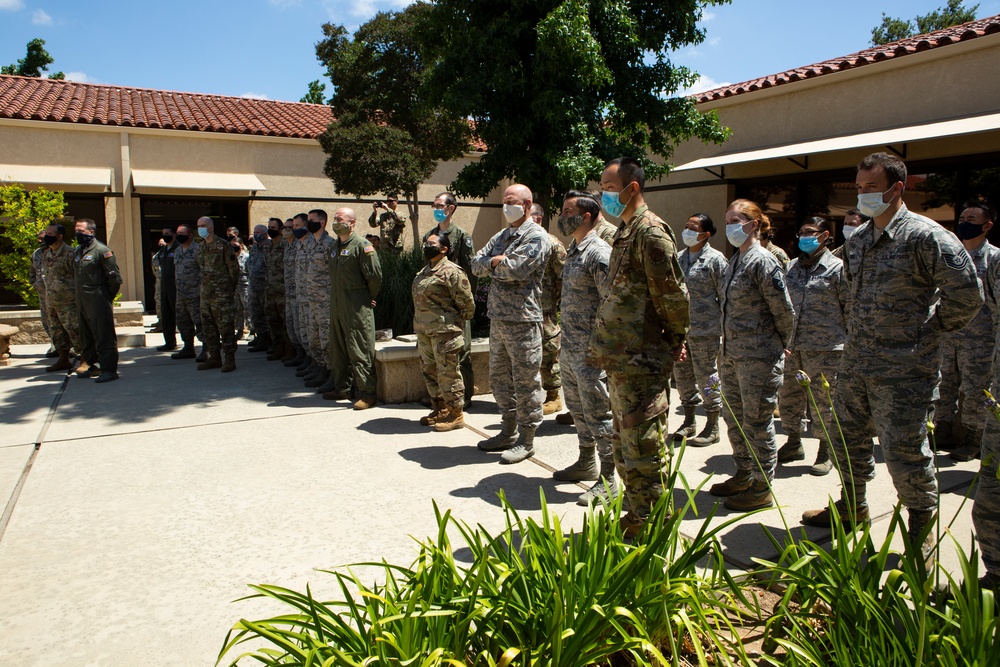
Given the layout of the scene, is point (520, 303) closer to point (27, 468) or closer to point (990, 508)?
point (990, 508)

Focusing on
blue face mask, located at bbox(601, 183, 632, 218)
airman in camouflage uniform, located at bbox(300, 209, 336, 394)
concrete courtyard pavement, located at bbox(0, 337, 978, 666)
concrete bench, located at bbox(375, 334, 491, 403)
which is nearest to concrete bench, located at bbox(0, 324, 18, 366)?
concrete courtyard pavement, located at bbox(0, 337, 978, 666)

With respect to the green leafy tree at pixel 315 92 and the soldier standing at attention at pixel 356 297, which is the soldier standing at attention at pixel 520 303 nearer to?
the soldier standing at attention at pixel 356 297

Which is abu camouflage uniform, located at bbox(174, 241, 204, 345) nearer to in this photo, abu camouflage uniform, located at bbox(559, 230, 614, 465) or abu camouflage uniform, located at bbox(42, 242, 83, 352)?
abu camouflage uniform, located at bbox(42, 242, 83, 352)

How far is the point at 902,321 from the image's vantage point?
3.30 m

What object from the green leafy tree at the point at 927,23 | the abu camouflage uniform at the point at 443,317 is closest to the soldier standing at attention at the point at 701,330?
the abu camouflage uniform at the point at 443,317

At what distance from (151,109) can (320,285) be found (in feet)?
47.3

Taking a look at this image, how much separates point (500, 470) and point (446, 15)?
7.74 m

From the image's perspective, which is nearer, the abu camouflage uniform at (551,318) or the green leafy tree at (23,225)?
the abu camouflage uniform at (551,318)

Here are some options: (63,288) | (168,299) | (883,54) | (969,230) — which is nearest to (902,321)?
(969,230)

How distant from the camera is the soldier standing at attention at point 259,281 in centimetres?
1002

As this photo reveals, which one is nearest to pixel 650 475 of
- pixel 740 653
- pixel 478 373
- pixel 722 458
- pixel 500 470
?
pixel 740 653

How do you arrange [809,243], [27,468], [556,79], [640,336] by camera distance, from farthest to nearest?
[556,79] < [809,243] < [27,468] < [640,336]

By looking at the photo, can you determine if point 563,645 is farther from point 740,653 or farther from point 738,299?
point 738,299

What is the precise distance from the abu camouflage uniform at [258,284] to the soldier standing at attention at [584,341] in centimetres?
658
